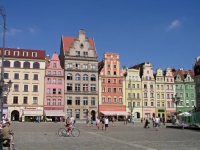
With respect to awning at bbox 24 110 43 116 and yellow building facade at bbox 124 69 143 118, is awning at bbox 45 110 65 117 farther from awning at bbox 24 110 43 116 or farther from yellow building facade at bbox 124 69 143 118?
yellow building facade at bbox 124 69 143 118

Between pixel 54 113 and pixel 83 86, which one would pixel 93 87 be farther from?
pixel 54 113

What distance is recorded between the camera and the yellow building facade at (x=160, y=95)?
76688 mm

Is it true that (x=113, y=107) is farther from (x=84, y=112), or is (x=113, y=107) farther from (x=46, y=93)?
(x=46, y=93)

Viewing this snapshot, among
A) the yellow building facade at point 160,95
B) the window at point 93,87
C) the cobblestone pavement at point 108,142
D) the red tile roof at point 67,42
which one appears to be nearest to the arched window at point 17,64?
the red tile roof at point 67,42

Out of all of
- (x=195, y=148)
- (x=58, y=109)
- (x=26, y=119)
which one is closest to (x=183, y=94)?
(x=58, y=109)

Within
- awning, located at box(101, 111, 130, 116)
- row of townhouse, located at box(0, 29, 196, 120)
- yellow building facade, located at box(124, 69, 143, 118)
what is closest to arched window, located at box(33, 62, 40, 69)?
row of townhouse, located at box(0, 29, 196, 120)

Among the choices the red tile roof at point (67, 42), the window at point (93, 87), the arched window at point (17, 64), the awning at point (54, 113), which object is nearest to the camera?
the awning at point (54, 113)

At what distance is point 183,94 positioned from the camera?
79250 mm

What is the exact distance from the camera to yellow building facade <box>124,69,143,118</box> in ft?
244

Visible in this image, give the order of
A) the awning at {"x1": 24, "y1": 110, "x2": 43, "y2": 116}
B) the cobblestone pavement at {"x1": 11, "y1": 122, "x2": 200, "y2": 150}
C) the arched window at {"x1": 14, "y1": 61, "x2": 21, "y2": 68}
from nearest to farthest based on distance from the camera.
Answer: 1. the cobblestone pavement at {"x1": 11, "y1": 122, "x2": 200, "y2": 150}
2. the awning at {"x1": 24, "y1": 110, "x2": 43, "y2": 116}
3. the arched window at {"x1": 14, "y1": 61, "x2": 21, "y2": 68}

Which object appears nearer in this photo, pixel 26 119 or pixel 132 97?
pixel 26 119

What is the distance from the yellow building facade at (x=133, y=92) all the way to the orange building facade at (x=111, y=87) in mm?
1437

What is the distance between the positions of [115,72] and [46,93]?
18.7 m

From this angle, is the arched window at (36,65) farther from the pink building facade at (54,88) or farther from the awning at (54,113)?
the awning at (54,113)
